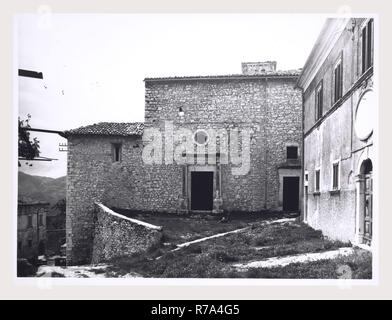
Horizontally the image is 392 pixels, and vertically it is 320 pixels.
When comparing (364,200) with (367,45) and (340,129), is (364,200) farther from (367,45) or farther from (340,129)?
(367,45)

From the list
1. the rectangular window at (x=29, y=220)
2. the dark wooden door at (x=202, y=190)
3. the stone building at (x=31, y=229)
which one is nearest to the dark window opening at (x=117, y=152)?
the dark wooden door at (x=202, y=190)

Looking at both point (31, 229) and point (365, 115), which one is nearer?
point (365, 115)

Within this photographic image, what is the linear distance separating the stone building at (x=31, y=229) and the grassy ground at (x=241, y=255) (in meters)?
1.54

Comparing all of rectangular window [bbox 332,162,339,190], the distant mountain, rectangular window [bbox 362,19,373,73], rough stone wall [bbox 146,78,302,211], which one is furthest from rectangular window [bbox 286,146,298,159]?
the distant mountain

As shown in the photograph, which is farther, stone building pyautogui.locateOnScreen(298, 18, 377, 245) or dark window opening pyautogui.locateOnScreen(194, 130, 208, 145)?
dark window opening pyautogui.locateOnScreen(194, 130, 208, 145)

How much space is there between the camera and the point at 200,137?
8.70 meters

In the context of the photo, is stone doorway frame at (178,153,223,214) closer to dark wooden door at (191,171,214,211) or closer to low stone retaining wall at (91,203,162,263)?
dark wooden door at (191,171,214,211)

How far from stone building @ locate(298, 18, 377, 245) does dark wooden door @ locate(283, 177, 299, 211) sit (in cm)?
51

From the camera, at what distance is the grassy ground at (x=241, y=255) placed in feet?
21.7

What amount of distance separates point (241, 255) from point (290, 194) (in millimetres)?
3385

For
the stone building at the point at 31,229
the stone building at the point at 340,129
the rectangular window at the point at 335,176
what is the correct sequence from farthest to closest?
the rectangular window at the point at 335,176 < the stone building at the point at 31,229 < the stone building at the point at 340,129

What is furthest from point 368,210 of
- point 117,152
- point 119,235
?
point 117,152

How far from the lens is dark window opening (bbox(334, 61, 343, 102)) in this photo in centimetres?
804

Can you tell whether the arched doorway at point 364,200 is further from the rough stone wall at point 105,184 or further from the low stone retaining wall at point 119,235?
the low stone retaining wall at point 119,235
